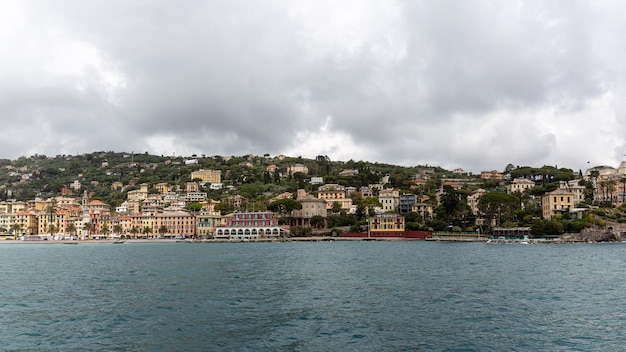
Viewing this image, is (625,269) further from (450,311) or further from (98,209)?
(98,209)

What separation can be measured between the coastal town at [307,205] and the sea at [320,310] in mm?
54673

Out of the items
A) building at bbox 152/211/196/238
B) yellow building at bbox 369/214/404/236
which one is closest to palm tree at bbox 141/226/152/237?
building at bbox 152/211/196/238

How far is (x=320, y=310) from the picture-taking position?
67.8 ft

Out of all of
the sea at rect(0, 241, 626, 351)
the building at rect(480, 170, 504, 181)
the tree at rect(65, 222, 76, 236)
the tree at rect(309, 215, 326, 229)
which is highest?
the building at rect(480, 170, 504, 181)

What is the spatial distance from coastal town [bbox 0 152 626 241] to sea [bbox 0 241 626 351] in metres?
54.7

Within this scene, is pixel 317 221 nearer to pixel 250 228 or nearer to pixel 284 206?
pixel 284 206

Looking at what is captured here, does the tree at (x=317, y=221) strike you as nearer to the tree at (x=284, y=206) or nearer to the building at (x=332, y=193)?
the tree at (x=284, y=206)

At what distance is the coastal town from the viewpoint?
289 feet

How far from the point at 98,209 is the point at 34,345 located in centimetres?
11470

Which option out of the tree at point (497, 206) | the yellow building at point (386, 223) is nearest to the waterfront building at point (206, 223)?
the yellow building at point (386, 223)

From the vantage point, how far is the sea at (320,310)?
15883 millimetres

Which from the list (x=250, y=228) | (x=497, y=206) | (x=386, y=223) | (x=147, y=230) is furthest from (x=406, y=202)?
(x=147, y=230)

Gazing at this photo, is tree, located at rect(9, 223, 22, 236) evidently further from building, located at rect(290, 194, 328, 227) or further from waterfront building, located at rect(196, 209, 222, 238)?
building, located at rect(290, 194, 328, 227)

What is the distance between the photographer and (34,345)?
1566 centimetres
